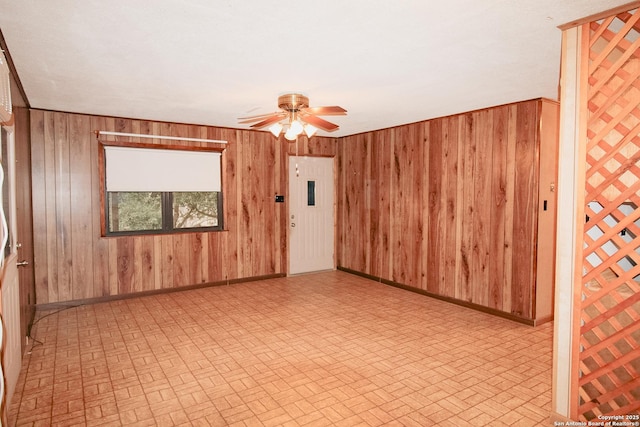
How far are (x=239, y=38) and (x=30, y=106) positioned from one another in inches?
133

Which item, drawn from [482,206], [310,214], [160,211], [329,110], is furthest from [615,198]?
[160,211]

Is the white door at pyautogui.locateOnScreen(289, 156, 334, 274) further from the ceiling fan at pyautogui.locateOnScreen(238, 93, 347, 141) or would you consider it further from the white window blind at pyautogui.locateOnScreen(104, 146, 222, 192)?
the ceiling fan at pyautogui.locateOnScreen(238, 93, 347, 141)

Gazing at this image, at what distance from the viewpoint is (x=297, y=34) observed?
93.0 inches

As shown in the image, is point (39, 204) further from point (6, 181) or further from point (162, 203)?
point (6, 181)

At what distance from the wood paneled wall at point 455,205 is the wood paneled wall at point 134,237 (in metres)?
1.36

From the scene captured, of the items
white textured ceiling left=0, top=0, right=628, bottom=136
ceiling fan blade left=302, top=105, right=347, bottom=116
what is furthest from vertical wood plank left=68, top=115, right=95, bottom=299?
ceiling fan blade left=302, top=105, right=347, bottom=116

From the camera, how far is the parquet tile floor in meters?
2.48

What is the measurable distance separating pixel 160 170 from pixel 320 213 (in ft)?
8.80

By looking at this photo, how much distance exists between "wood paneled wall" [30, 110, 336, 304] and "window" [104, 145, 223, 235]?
0.48 ft

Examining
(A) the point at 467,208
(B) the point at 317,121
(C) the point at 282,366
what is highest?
(B) the point at 317,121

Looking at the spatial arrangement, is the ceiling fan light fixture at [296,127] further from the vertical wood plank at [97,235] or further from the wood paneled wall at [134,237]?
the vertical wood plank at [97,235]

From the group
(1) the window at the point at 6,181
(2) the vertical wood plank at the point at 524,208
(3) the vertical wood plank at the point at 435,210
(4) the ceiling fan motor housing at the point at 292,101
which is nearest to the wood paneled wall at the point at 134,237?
(1) the window at the point at 6,181

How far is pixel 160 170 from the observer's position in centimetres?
526

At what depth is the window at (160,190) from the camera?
502 centimetres
